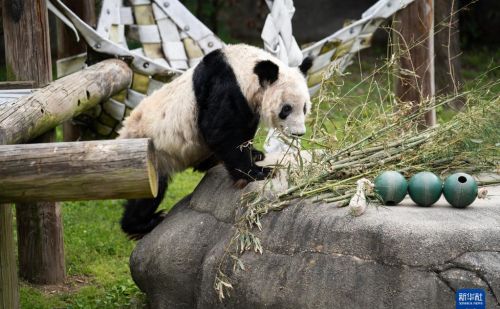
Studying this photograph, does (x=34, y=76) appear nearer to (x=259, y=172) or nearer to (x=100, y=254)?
(x=100, y=254)

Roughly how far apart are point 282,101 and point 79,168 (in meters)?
1.67

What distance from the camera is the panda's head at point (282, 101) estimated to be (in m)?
4.71

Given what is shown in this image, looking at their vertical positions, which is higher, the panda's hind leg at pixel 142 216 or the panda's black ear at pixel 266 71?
the panda's black ear at pixel 266 71

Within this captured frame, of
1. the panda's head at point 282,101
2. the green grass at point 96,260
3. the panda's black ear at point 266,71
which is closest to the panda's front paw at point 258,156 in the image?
the panda's head at point 282,101

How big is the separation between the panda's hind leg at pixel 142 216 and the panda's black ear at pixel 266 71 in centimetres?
95

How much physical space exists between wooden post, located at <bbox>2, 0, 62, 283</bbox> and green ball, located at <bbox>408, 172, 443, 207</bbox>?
8.51 feet

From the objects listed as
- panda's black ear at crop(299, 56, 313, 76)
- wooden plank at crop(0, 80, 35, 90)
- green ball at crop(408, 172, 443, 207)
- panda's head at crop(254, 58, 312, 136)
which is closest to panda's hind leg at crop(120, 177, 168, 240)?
panda's head at crop(254, 58, 312, 136)

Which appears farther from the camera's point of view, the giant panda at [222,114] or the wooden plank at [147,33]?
the wooden plank at [147,33]

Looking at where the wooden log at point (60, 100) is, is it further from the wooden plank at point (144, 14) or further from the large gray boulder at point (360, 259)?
the large gray boulder at point (360, 259)

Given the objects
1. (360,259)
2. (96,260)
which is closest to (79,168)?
(360,259)

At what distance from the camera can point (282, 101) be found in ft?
15.6

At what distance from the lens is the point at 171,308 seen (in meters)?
4.61

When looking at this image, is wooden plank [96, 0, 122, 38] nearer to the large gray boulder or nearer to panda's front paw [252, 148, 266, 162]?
panda's front paw [252, 148, 266, 162]

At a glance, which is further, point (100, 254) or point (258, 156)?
point (100, 254)
